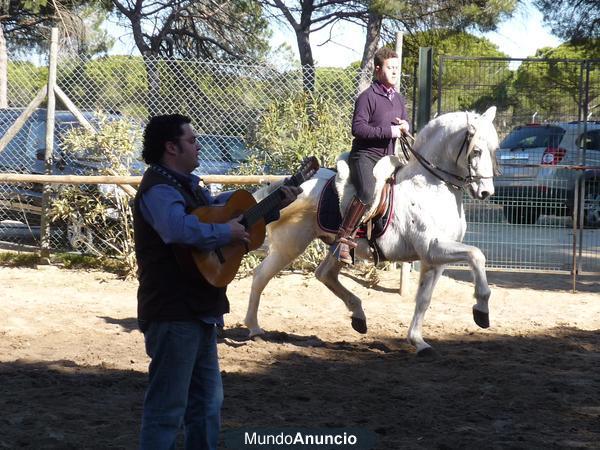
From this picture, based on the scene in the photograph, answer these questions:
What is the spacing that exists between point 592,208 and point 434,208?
5681mm

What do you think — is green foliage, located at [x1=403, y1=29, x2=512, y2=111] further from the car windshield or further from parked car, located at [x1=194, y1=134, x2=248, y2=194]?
parked car, located at [x1=194, y1=134, x2=248, y2=194]

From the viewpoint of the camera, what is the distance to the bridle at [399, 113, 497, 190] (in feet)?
24.5

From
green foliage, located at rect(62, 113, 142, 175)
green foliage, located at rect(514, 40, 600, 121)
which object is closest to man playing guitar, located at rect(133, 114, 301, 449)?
green foliage, located at rect(62, 113, 142, 175)

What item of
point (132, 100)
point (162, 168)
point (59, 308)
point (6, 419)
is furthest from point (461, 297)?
point (162, 168)

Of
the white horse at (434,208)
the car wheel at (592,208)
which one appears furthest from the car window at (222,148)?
the car wheel at (592,208)

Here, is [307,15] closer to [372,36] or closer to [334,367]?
[372,36]

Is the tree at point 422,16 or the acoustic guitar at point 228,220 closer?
the acoustic guitar at point 228,220

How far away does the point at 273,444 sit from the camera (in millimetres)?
5168

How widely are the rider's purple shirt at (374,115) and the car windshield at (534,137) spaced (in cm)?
420

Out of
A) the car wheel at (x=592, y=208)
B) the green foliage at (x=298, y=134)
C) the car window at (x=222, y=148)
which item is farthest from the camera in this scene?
the car wheel at (x=592, y=208)

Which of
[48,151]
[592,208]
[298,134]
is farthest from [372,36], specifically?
[48,151]

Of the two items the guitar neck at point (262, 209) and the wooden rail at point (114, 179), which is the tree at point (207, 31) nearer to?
the wooden rail at point (114, 179)

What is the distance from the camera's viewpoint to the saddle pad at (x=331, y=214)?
314 inches

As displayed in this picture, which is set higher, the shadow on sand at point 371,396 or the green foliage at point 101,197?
the green foliage at point 101,197
